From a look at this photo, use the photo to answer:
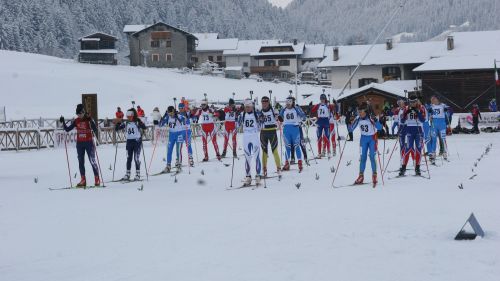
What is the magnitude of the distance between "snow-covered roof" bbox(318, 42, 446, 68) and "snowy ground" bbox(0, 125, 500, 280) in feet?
189

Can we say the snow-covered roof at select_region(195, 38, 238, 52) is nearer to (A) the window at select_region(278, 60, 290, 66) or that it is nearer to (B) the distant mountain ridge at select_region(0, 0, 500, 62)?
(A) the window at select_region(278, 60, 290, 66)

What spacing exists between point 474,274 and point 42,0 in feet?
411

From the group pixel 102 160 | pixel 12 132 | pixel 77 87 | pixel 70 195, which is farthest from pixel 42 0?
pixel 70 195

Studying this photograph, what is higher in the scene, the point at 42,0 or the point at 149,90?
the point at 42,0

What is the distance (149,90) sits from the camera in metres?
67.7

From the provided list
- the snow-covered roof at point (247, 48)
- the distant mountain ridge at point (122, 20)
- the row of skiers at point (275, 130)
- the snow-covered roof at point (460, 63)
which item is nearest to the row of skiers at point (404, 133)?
the row of skiers at point (275, 130)

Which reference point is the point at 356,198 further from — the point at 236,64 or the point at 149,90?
the point at 236,64

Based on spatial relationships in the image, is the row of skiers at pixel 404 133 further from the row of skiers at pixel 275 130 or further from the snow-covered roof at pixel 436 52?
the snow-covered roof at pixel 436 52

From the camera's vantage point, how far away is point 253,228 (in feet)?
29.8

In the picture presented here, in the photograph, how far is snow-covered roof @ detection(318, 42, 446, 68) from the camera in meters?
70.8

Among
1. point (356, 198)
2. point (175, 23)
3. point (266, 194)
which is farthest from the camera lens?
point (175, 23)

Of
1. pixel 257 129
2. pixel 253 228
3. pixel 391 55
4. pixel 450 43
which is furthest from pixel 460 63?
pixel 253 228

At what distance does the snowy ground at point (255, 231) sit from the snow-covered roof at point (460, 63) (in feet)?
141

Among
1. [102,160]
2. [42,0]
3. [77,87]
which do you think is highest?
[42,0]
